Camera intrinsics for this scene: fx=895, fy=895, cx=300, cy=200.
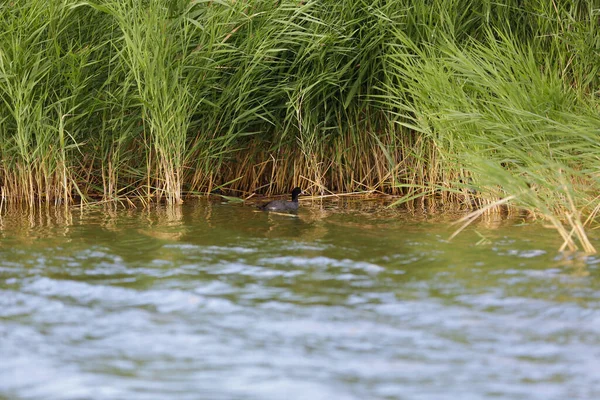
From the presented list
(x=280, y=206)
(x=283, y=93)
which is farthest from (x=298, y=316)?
(x=283, y=93)

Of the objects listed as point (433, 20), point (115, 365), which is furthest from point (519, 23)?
point (115, 365)

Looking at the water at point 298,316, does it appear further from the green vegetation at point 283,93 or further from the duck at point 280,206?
the duck at point 280,206

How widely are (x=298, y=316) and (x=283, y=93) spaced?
5018mm

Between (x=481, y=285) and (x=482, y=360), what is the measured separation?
130cm

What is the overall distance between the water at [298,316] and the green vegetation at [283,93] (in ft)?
3.76

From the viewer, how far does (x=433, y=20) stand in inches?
348

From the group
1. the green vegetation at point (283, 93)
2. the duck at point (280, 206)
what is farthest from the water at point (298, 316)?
the duck at point (280, 206)

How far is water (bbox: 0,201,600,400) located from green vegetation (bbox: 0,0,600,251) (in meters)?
1.15

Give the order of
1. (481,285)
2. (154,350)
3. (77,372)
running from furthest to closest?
(481,285), (154,350), (77,372)

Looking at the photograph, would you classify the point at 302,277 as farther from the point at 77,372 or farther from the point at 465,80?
the point at 465,80

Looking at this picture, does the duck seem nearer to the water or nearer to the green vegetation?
the green vegetation

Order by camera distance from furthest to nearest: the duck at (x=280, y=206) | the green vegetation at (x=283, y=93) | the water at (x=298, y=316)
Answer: the duck at (x=280, y=206)
the green vegetation at (x=283, y=93)
the water at (x=298, y=316)

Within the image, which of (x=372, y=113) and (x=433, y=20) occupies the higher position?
(x=433, y=20)

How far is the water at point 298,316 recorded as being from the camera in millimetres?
3703
